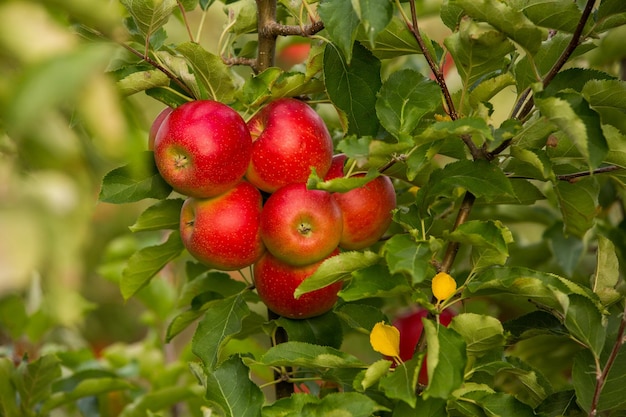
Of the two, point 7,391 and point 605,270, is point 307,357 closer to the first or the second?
point 605,270

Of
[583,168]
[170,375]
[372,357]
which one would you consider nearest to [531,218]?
[372,357]

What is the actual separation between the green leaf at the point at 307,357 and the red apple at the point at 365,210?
0.15 meters

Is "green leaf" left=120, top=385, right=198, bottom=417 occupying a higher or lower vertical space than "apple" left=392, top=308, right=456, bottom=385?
lower

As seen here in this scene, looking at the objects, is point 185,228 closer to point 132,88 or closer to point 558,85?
point 132,88

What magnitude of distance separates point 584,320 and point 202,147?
0.43m

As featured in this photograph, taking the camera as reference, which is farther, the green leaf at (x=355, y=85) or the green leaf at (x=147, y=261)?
the green leaf at (x=147, y=261)

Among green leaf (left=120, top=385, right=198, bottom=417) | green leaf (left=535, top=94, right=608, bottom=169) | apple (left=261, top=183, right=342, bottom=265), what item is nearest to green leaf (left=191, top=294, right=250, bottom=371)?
apple (left=261, top=183, right=342, bottom=265)

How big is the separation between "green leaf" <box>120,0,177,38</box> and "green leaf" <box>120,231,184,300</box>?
0.29 metres

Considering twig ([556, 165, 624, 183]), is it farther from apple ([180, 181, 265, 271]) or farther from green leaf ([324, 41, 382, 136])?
apple ([180, 181, 265, 271])

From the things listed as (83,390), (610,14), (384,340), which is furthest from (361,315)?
(83,390)

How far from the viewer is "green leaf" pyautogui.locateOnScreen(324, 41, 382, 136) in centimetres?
85

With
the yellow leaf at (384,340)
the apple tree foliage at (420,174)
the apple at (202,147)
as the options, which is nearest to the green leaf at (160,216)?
the apple tree foliage at (420,174)

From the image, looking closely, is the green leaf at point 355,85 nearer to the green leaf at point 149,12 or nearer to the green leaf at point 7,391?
the green leaf at point 149,12

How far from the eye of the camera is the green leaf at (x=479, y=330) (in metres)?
0.78
